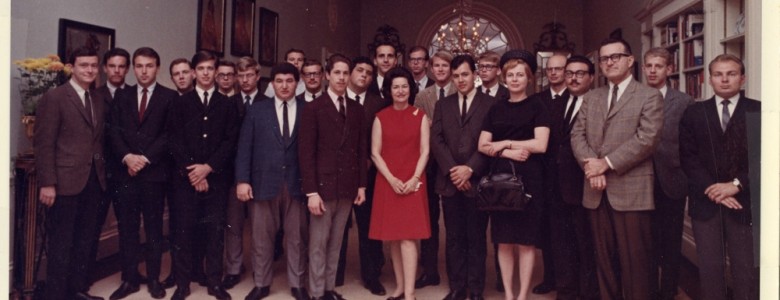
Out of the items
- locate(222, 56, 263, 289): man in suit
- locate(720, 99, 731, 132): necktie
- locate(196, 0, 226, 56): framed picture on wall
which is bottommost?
locate(222, 56, 263, 289): man in suit

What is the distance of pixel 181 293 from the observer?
3777 mm

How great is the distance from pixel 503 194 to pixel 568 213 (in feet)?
2.09

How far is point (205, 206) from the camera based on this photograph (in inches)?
154

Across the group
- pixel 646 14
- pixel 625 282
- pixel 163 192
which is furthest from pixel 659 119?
pixel 646 14

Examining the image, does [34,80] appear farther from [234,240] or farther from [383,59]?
[383,59]

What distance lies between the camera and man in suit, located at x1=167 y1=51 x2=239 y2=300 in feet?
12.5

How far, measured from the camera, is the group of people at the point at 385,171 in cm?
322

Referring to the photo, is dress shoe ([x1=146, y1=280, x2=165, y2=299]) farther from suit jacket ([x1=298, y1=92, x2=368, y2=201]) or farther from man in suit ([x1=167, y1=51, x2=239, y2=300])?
suit jacket ([x1=298, y1=92, x2=368, y2=201])

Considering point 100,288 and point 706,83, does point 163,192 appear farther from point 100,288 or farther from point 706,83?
point 706,83

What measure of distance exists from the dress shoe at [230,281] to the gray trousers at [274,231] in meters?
0.37

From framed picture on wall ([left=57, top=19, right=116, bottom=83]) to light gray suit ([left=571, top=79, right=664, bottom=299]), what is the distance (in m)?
3.27

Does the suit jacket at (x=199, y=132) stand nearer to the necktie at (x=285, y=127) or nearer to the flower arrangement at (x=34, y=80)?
the necktie at (x=285, y=127)

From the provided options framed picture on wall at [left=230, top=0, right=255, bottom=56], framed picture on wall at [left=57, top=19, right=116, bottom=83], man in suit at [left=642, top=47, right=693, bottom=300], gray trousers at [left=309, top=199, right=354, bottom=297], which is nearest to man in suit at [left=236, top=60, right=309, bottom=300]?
gray trousers at [left=309, top=199, right=354, bottom=297]

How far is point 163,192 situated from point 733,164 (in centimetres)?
326
